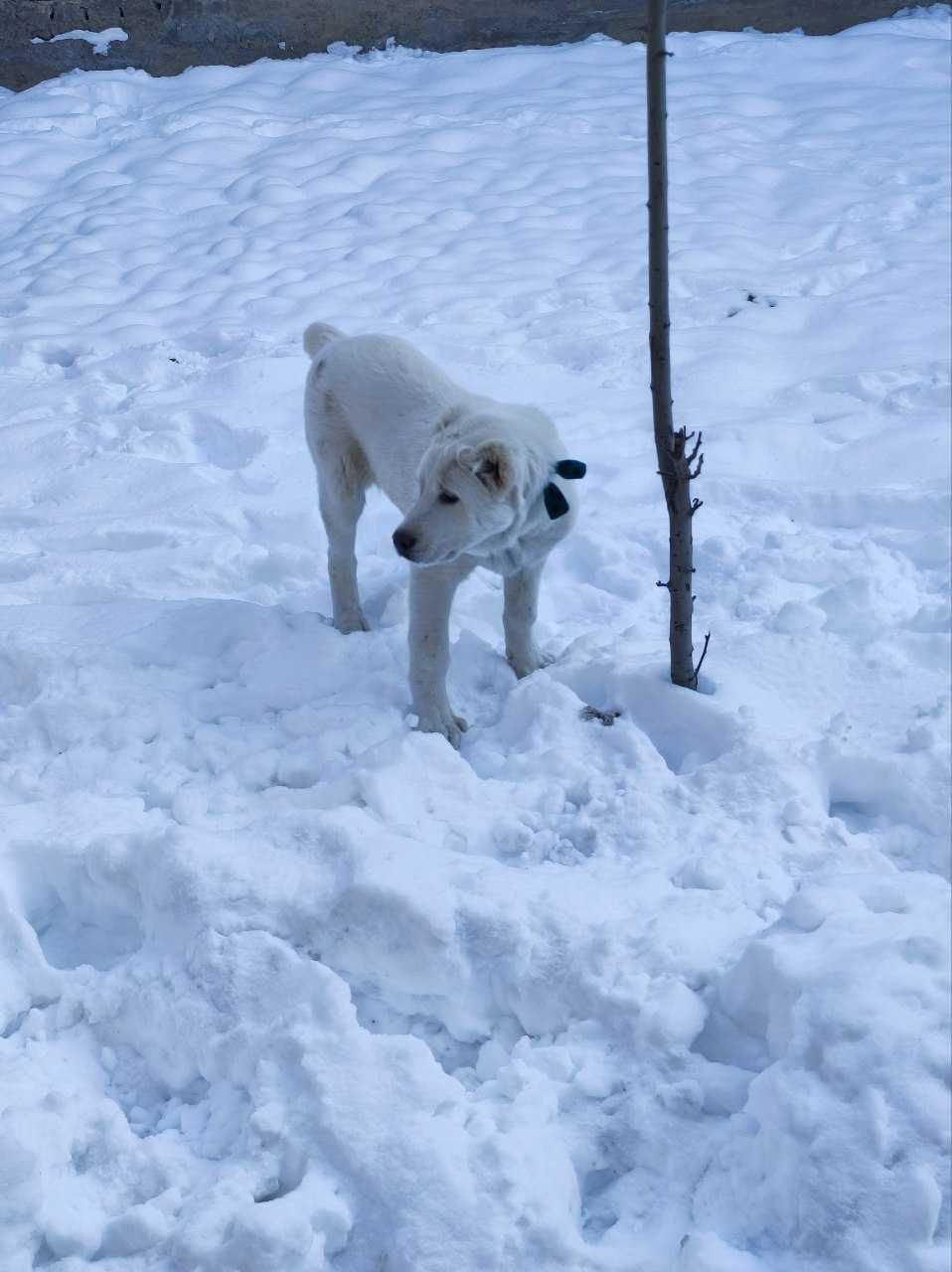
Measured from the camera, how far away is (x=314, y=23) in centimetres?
1255

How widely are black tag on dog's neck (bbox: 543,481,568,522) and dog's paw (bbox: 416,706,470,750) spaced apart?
0.80 meters

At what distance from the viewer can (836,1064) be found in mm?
2256

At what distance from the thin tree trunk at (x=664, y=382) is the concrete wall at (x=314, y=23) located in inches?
410

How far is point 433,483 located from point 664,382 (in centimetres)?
80

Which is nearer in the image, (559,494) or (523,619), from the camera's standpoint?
(559,494)

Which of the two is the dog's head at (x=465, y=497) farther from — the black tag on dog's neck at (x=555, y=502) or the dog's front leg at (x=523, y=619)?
the dog's front leg at (x=523, y=619)

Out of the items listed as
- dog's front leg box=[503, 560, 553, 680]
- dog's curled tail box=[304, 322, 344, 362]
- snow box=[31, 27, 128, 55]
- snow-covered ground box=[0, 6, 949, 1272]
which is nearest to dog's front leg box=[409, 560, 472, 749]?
snow-covered ground box=[0, 6, 949, 1272]

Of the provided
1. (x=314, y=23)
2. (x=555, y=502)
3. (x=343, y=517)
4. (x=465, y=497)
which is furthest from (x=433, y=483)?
(x=314, y=23)

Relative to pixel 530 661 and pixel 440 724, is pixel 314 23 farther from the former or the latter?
pixel 440 724

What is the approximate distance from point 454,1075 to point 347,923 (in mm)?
491

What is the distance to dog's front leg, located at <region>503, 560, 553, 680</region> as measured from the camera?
4.03m

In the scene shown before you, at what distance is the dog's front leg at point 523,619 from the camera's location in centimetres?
403

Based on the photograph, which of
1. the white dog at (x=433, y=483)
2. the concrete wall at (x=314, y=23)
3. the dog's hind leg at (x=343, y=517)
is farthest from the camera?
the concrete wall at (x=314, y=23)

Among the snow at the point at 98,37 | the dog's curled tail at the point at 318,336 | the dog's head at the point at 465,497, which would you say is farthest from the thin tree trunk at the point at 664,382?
the snow at the point at 98,37
